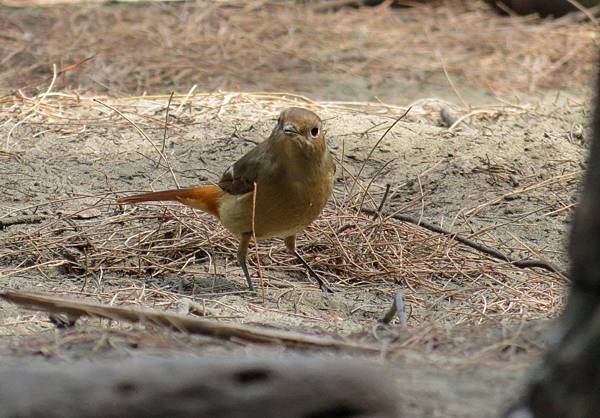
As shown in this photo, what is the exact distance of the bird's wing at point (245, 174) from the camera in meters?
5.05

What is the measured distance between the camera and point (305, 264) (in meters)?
5.35

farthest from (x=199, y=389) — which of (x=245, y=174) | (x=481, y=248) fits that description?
(x=481, y=248)

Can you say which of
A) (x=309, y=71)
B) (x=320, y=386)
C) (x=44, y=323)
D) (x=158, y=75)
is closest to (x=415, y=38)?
(x=309, y=71)

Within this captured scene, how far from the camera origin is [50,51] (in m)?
9.30

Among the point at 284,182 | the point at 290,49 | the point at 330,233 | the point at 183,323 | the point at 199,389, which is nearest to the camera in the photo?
the point at 199,389

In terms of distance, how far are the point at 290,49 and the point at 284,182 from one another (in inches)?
212

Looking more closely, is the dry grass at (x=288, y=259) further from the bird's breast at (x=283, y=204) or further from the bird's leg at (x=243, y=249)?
the bird's breast at (x=283, y=204)

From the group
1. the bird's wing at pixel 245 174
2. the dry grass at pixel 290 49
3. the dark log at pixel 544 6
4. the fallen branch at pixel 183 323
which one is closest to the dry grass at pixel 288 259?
the bird's wing at pixel 245 174

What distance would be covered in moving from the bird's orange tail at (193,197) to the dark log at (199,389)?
2855 mm

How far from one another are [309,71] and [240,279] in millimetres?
4433

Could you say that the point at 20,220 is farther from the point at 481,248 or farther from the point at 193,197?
the point at 481,248

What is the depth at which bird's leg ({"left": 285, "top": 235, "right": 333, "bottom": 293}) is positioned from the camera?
515 centimetres

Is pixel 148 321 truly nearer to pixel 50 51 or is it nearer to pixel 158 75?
pixel 158 75

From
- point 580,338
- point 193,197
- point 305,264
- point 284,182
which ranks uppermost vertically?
point 580,338
